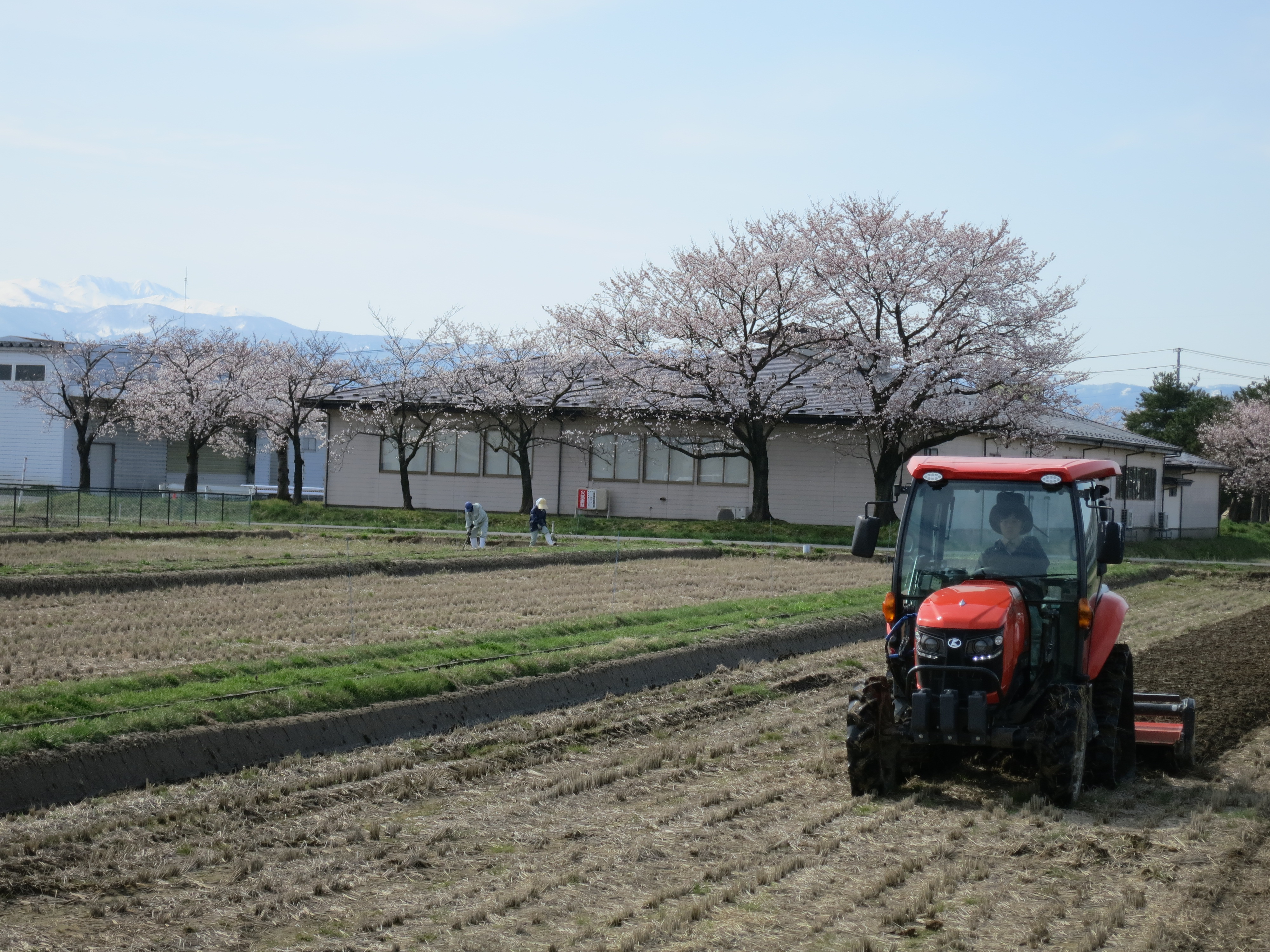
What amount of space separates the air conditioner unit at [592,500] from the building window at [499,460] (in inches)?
116

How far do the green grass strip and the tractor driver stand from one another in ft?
15.3

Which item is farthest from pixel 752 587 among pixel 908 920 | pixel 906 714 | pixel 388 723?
pixel 908 920

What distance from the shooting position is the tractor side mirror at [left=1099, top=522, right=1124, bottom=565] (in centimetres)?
767

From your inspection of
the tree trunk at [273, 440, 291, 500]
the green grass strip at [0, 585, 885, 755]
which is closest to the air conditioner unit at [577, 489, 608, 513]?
the tree trunk at [273, 440, 291, 500]

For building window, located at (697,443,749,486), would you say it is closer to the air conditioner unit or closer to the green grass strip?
the air conditioner unit

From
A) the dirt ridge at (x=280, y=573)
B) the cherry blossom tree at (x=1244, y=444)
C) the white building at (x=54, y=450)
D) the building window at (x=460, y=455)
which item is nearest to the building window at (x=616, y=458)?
the building window at (x=460, y=455)

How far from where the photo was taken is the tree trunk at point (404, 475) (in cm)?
3962

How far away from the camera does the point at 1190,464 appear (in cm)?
4831

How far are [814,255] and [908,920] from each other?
3256 cm

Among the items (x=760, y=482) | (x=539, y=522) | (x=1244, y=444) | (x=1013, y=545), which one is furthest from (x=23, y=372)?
(x=1244, y=444)

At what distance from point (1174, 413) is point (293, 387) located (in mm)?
47395

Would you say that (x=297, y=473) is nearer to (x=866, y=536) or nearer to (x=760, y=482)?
(x=760, y=482)

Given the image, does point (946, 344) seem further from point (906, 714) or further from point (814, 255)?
point (906, 714)

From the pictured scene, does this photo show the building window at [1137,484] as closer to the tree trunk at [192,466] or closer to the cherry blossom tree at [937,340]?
the cherry blossom tree at [937,340]
